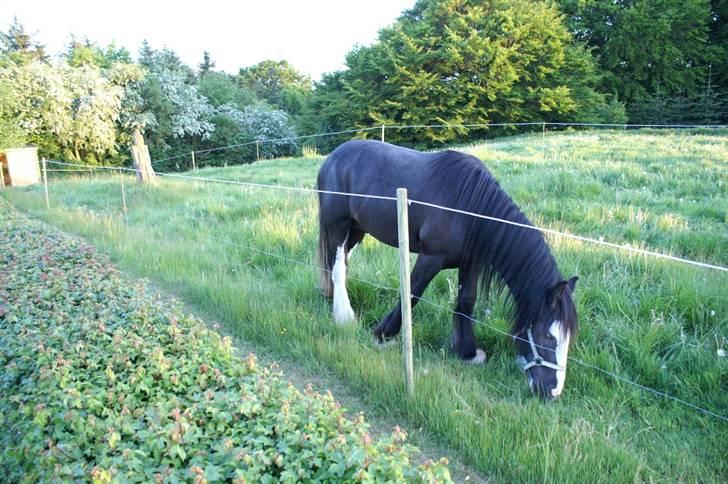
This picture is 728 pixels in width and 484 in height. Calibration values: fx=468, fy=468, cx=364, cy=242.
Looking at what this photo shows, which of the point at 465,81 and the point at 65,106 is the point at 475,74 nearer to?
the point at 465,81

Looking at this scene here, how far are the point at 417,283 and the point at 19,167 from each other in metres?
18.1

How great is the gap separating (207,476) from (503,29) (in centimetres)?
2818

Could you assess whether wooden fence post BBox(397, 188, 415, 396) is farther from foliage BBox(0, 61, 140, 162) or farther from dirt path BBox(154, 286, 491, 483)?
foliage BBox(0, 61, 140, 162)

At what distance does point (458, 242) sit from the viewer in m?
3.44

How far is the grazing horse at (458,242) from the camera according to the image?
2898mm

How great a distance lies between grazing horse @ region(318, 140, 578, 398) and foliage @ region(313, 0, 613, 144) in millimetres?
20928

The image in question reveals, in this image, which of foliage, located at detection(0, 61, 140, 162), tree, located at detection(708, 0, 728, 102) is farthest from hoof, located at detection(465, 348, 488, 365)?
tree, located at detection(708, 0, 728, 102)

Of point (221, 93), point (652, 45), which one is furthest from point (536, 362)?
point (221, 93)

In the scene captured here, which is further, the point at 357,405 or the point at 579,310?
the point at 579,310

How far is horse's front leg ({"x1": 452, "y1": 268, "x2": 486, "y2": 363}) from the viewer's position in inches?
138

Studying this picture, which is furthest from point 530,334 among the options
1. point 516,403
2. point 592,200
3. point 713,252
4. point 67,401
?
point 592,200

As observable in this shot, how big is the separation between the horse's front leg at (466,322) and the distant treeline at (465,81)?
2111 centimetres

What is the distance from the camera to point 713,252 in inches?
187

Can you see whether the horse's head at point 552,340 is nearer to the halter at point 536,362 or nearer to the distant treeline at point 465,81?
the halter at point 536,362
